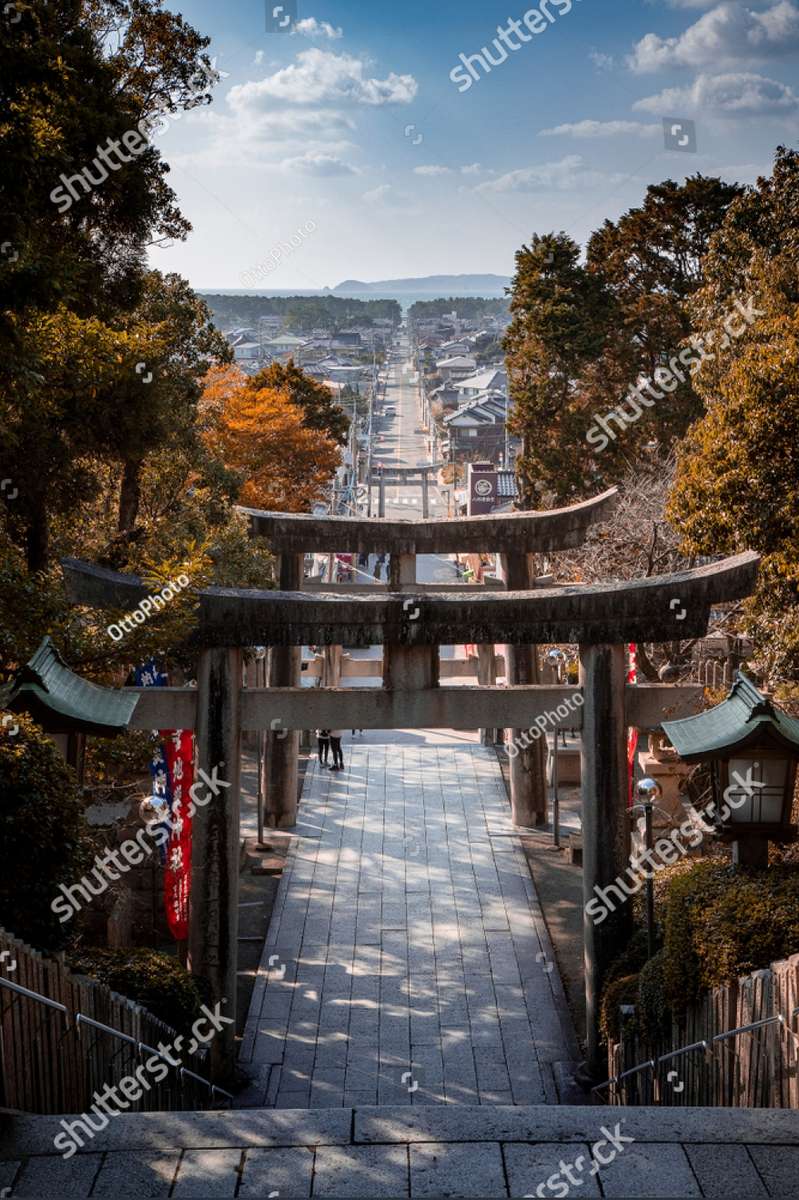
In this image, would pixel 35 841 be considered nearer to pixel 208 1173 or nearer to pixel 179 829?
pixel 208 1173

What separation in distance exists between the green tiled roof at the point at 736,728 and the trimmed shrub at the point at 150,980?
4889mm

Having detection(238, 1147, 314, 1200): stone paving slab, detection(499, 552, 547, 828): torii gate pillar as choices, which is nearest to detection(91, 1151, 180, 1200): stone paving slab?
detection(238, 1147, 314, 1200): stone paving slab

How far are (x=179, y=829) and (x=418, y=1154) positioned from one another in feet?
24.7

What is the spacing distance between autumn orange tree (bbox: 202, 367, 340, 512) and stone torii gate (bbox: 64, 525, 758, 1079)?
20923 mm

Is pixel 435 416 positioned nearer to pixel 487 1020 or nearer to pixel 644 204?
pixel 644 204

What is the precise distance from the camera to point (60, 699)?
9641 millimetres

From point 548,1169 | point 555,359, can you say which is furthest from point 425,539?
point 555,359

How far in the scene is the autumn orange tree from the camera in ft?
111

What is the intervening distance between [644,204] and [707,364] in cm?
1169

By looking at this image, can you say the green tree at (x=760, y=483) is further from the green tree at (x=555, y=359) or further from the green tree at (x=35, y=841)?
the green tree at (x=555, y=359)

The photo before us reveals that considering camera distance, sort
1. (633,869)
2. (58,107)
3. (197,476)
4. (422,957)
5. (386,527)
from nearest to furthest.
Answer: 1. (58,107)
2. (633,869)
3. (422,957)
4. (386,527)
5. (197,476)

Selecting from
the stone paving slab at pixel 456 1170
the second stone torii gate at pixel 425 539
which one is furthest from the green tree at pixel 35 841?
the second stone torii gate at pixel 425 539

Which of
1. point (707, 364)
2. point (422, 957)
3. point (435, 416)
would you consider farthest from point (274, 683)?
point (435, 416)

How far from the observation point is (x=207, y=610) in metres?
11.8
